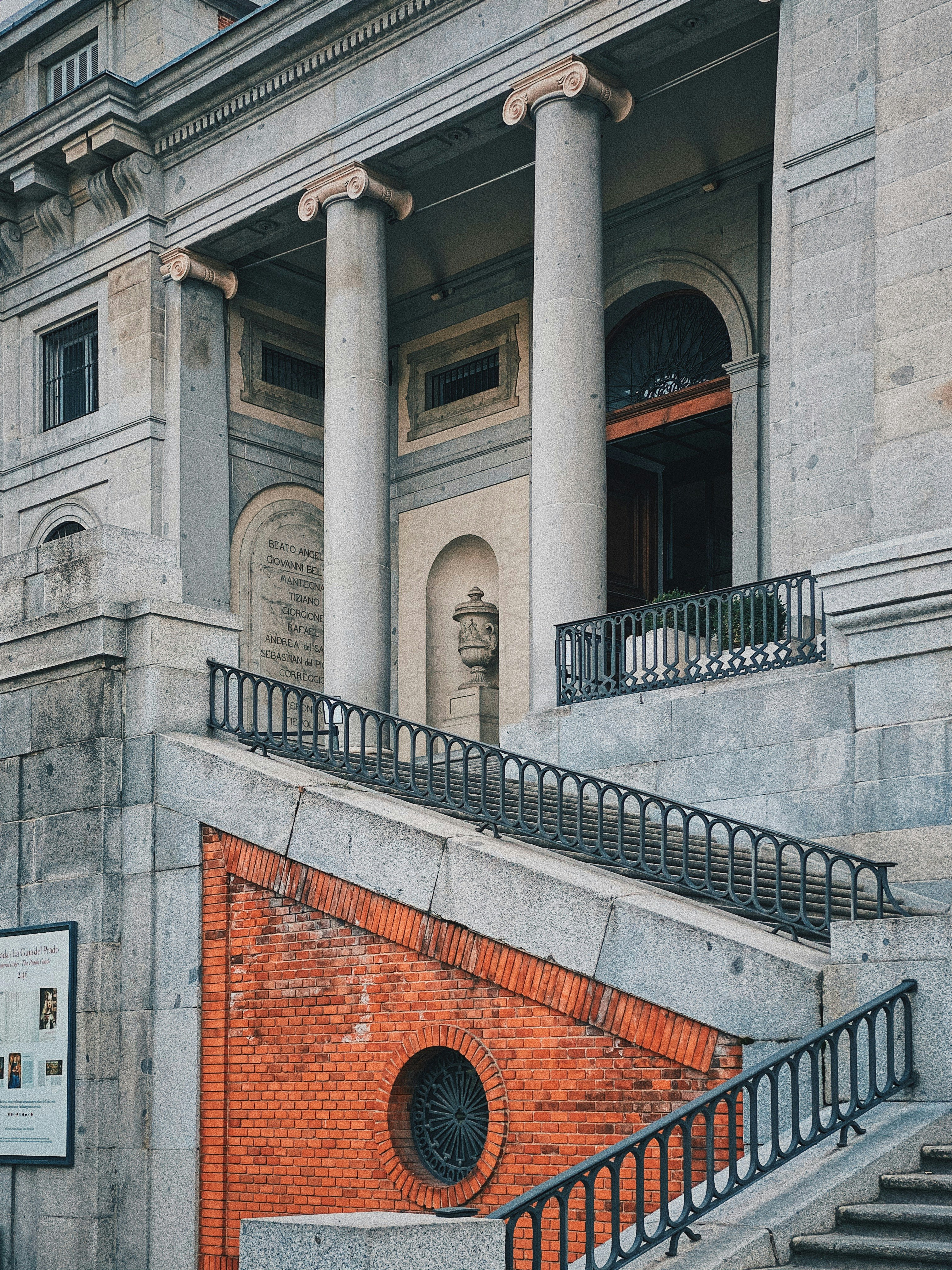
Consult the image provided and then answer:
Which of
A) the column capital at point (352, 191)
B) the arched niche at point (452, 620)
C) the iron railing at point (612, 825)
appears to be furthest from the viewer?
the arched niche at point (452, 620)

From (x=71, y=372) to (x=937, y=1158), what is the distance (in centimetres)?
2295

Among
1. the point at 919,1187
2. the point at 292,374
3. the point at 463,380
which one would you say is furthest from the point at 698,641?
the point at 292,374

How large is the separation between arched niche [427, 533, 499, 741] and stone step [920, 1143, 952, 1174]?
18.7 m

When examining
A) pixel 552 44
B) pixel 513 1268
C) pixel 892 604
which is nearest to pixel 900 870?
pixel 892 604

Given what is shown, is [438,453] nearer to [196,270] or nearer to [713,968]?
[196,270]

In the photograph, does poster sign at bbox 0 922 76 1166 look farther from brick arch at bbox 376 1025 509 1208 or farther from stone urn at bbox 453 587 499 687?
stone urn at bbox 453 587 499 687

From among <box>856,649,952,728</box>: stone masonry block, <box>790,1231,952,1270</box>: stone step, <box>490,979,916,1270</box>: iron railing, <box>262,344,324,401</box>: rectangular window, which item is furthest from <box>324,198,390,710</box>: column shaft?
<box>790,1231,952,1270</box>: stone step

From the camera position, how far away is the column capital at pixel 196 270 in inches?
1003

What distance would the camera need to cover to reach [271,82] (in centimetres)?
2377

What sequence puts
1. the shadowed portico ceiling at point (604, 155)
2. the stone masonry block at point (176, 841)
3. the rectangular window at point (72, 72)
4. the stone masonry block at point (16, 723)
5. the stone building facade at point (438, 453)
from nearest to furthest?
the stone building facade at point (438, 453) → the stone masonry block at point (176, 841) → the stone masonry block at point (16, 723) → the shadowed portico ceiling at point (604, 155) → the rectangular window at point (72, 72)

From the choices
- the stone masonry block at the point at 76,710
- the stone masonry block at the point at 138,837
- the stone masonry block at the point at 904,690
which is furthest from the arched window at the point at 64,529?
the stone masonry block at the point at 904,690

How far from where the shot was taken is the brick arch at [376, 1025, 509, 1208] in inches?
389

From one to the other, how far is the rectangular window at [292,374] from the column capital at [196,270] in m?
1.60

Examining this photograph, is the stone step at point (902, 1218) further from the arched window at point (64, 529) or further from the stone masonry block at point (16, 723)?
the arched window at point (64, 529)
